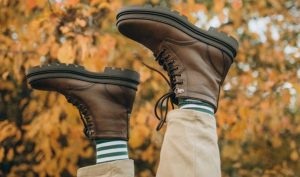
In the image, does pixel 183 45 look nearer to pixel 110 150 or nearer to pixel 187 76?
pixel 187 76

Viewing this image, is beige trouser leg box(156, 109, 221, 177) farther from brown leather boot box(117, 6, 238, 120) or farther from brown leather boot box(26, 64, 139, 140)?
brown leather boot box(26, 64, 139, 140)

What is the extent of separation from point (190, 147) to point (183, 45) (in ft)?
0.88

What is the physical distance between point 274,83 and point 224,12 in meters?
0.46

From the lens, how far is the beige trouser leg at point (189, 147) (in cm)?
115

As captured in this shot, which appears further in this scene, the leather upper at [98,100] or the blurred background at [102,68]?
the blurred background at [102,68]

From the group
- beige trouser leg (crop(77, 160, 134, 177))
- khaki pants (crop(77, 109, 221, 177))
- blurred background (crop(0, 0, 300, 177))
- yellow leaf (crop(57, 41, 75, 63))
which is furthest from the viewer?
blurred background (crop(0, 0, 300, 177))

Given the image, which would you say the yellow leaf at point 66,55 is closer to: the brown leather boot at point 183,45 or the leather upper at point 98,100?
the leather upper at point 98,100

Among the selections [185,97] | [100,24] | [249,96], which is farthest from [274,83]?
[185,97]

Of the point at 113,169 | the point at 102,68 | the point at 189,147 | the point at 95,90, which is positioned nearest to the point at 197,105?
the point at 189,147

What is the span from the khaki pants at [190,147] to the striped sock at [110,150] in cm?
32

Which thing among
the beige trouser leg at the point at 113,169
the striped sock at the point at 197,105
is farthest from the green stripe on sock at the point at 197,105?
the beige trouser leg at the point at 113,169

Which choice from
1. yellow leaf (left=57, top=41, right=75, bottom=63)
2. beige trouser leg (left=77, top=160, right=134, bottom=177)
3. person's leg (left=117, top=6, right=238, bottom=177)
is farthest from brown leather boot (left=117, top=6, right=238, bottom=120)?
yellow leaf (left=57, top=41, right=75, bottom=63)

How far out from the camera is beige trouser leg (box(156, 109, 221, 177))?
115 cm

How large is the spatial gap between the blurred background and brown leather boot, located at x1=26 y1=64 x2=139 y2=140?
1.95 feet
